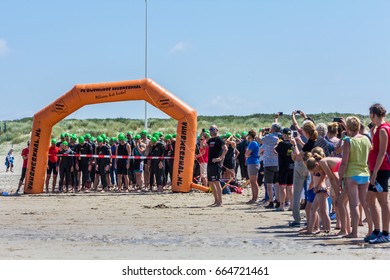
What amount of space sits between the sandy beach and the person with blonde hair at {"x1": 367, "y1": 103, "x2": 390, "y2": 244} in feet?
1.00

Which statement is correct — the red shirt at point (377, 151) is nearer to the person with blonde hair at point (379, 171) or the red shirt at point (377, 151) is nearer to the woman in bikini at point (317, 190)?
the person with blonde hair at point (379, 171)

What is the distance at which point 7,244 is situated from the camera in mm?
11383

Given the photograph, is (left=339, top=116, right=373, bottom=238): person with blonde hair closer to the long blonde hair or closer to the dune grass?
the long blonde hair

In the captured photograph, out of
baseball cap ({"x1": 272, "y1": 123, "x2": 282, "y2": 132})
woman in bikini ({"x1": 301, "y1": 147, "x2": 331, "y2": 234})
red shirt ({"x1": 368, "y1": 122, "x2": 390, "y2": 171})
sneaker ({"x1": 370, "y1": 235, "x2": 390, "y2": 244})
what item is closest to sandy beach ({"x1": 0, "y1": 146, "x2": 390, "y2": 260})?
sneaker ({"x1": 370, "y1": 235, "x2": 390, "y2": 244})

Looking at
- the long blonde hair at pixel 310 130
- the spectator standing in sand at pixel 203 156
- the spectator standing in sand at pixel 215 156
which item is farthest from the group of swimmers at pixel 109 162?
the long blonde hair at pixel 310 130

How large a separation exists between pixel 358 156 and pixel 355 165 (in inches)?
5.2

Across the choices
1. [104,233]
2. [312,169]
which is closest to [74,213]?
[104,233]

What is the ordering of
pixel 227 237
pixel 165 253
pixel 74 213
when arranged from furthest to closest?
pixel 74 213 < pixel 227 237 < pixel 165 253

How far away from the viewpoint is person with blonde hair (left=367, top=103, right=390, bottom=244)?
11.1m

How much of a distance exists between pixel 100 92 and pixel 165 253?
1385cm

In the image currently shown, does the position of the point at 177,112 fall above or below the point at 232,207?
above

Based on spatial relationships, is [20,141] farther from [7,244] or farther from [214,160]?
[7,244]
